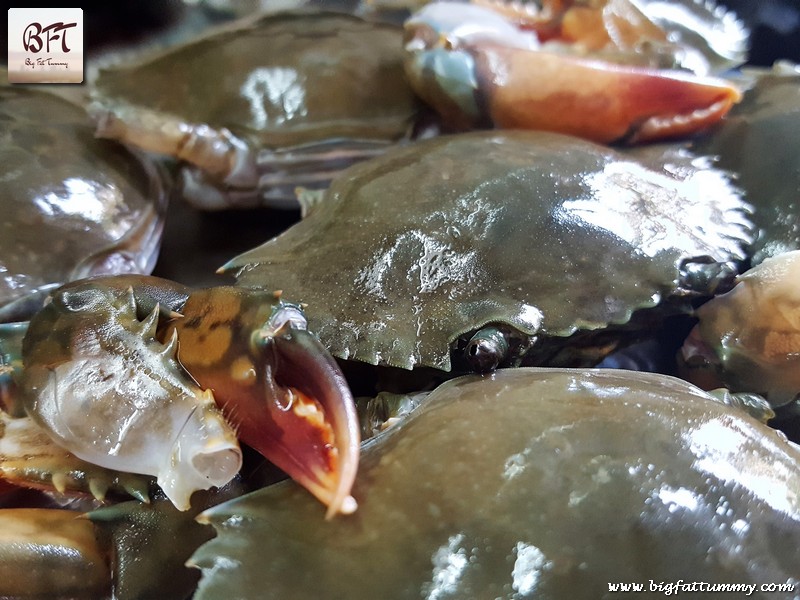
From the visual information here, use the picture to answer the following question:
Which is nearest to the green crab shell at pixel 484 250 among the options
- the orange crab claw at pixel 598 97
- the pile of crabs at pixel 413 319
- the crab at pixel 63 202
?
the pile of crabs at pixel 413 319

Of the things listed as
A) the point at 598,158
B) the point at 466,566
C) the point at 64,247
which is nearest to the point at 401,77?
the point at 598,158

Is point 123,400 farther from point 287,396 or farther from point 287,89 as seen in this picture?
point 287,89

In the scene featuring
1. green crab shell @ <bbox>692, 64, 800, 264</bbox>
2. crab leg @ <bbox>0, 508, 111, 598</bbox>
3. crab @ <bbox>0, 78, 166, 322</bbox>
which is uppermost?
green crab shell @ <bbox>692, 64, 800, 264</bbox>

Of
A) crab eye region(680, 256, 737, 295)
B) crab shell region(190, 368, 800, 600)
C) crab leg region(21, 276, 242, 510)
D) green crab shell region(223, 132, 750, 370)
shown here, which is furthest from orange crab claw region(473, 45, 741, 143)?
crab leg region(21, 276, 242, 510)

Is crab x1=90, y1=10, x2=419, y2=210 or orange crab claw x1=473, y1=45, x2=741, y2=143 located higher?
orange crab claw x1=473, y1=45, x2=741, y2=143

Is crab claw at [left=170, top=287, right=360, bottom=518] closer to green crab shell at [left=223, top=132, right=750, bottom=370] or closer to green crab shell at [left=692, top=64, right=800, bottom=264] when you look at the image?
green crab shell at [left=223, top=132, right=750, bottom=370]

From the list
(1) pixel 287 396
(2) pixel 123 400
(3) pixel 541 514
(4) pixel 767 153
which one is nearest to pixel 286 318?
(1) pixel 287 396

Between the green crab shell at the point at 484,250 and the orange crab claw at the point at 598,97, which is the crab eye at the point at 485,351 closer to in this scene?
the green crab shell at the point at 484,250
